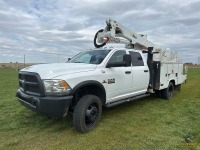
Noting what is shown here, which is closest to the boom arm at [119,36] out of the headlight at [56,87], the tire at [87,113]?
the tire at [87,113]

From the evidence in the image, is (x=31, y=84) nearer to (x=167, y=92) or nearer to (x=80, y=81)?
(x=80, y=81)

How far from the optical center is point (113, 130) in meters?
4.95

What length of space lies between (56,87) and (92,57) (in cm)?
193

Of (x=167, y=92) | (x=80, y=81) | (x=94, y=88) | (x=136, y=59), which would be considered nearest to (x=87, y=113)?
(x=94, y=88)

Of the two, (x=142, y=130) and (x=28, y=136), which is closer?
(x=28, y=136)

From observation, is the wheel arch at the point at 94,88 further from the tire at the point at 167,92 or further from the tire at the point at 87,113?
the tire at the point at 167,92

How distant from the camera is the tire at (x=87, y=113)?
179 inches

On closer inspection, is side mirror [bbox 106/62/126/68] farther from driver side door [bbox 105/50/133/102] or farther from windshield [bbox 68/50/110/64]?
windshield [bbox 68/50/110/64]

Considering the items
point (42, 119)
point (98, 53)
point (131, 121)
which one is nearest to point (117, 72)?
point (98, 53)

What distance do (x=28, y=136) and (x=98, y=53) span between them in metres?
2.81

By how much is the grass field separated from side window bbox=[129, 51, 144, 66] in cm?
149

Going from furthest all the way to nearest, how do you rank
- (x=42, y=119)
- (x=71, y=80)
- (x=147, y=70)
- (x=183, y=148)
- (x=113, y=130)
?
(x=147, y=70)
(x=42, y=119)
(x=113, y=130)
(x=71, y=80)
(x=183, y=148)

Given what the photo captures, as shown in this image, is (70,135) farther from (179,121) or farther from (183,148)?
(179,121)

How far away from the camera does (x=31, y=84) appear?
463 cm
